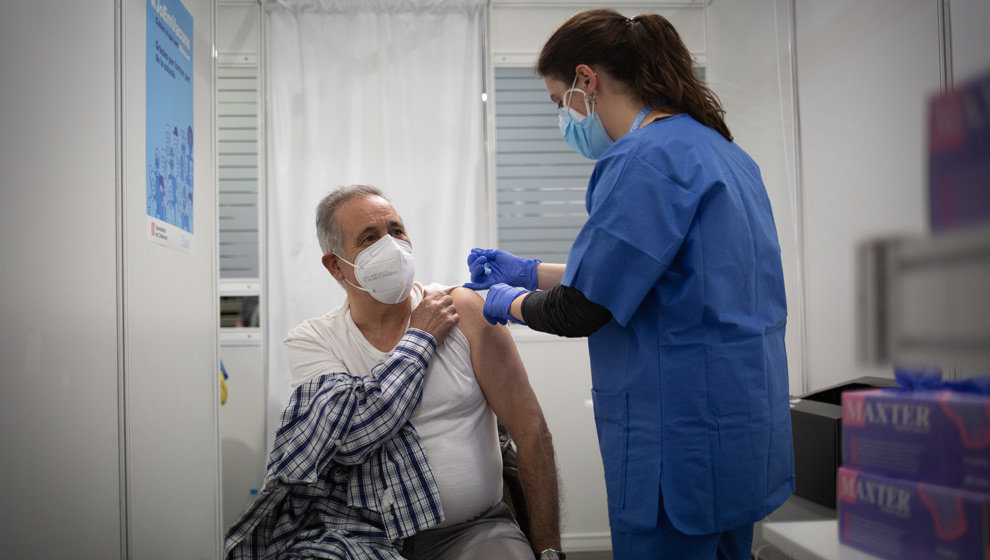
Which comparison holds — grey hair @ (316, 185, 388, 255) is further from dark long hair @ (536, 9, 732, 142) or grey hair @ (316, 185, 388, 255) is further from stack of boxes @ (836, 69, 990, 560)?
stack of boxes @ (836, 69, 990, 560)

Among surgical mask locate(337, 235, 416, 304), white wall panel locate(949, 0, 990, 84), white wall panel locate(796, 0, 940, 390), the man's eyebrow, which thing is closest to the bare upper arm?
surgical mask locate(337, 235, 416, 304)

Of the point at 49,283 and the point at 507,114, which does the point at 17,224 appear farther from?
the point at 507,114

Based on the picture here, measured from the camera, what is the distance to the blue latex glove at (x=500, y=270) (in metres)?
1.60

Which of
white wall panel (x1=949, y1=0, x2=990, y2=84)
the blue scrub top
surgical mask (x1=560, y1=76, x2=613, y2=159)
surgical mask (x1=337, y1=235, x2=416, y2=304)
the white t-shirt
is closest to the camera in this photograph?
white wall panel (x1=949, y1=0, x2=990, y2=84)

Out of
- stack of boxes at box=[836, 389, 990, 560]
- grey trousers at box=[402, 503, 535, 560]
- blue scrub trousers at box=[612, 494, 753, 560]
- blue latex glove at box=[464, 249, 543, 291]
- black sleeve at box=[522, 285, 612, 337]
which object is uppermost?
blue latex glove at box=[464, 249, 543, 291]

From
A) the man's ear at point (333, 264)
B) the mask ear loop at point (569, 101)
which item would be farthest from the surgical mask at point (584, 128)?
the man's ear at point (333, 264)

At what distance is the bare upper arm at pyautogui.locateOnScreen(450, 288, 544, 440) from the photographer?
1.50m

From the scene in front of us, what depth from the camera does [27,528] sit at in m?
1.06

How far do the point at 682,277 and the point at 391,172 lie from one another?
2.36 m

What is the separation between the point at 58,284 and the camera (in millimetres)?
1157

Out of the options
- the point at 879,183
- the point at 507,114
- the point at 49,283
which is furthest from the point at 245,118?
the point at 879,183

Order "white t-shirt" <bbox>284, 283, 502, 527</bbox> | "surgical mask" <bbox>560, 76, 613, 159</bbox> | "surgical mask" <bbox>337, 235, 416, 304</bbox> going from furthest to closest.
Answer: "surgical mask" <bbox>337, 235, 416, 304</bbox>
"white t-shirt" <bbox>284, 283, 502, 527</bbox>
"surgical mask" <bbox>560, 76, 613, 159</bbox>

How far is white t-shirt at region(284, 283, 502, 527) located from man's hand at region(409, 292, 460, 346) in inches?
2.2

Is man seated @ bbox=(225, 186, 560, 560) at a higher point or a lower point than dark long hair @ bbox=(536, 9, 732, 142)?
lower
